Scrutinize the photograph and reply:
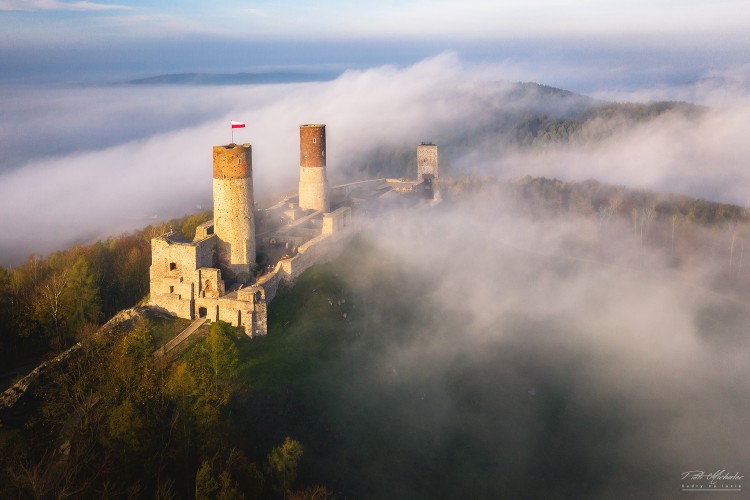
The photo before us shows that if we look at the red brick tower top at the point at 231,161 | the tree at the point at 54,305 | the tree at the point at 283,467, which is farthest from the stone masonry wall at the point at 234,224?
the tree at the point at 283,467

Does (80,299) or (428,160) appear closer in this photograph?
(80,299)

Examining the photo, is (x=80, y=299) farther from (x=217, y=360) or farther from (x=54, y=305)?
(x=217, y=360)

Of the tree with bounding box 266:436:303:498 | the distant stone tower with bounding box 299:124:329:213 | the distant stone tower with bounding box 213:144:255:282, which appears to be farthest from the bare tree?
the distant stone tower with bounding box 299:124:329:213

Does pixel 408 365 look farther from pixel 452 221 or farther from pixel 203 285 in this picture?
pixel 452 221

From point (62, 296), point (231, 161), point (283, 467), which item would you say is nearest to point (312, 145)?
point (231, 161)

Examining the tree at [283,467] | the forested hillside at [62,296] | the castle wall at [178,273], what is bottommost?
the tree at [283,467]

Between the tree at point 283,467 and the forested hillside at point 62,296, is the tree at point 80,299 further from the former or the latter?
the tree at point 283,467
